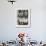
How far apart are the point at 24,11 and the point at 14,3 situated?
39 centimetres

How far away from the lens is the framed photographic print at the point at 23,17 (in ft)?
12.7

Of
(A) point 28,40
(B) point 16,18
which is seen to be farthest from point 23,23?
(A) point 28,40

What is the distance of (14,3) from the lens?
12.7ft

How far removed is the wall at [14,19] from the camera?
384 centimetres

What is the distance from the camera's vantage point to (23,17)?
12.7 ft

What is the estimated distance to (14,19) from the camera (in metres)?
3.88

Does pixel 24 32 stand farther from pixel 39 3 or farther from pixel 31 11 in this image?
pixel 39 3

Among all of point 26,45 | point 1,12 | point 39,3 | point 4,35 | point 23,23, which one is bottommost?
point 26,45

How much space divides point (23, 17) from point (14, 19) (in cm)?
28

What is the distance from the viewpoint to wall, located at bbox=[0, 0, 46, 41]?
384cm

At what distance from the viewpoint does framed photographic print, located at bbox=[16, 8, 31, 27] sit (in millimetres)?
3861

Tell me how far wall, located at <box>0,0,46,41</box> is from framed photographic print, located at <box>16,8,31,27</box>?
91 millimetres

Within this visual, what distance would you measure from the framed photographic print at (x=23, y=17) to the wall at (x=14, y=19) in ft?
0.30

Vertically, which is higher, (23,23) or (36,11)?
(36,11)
